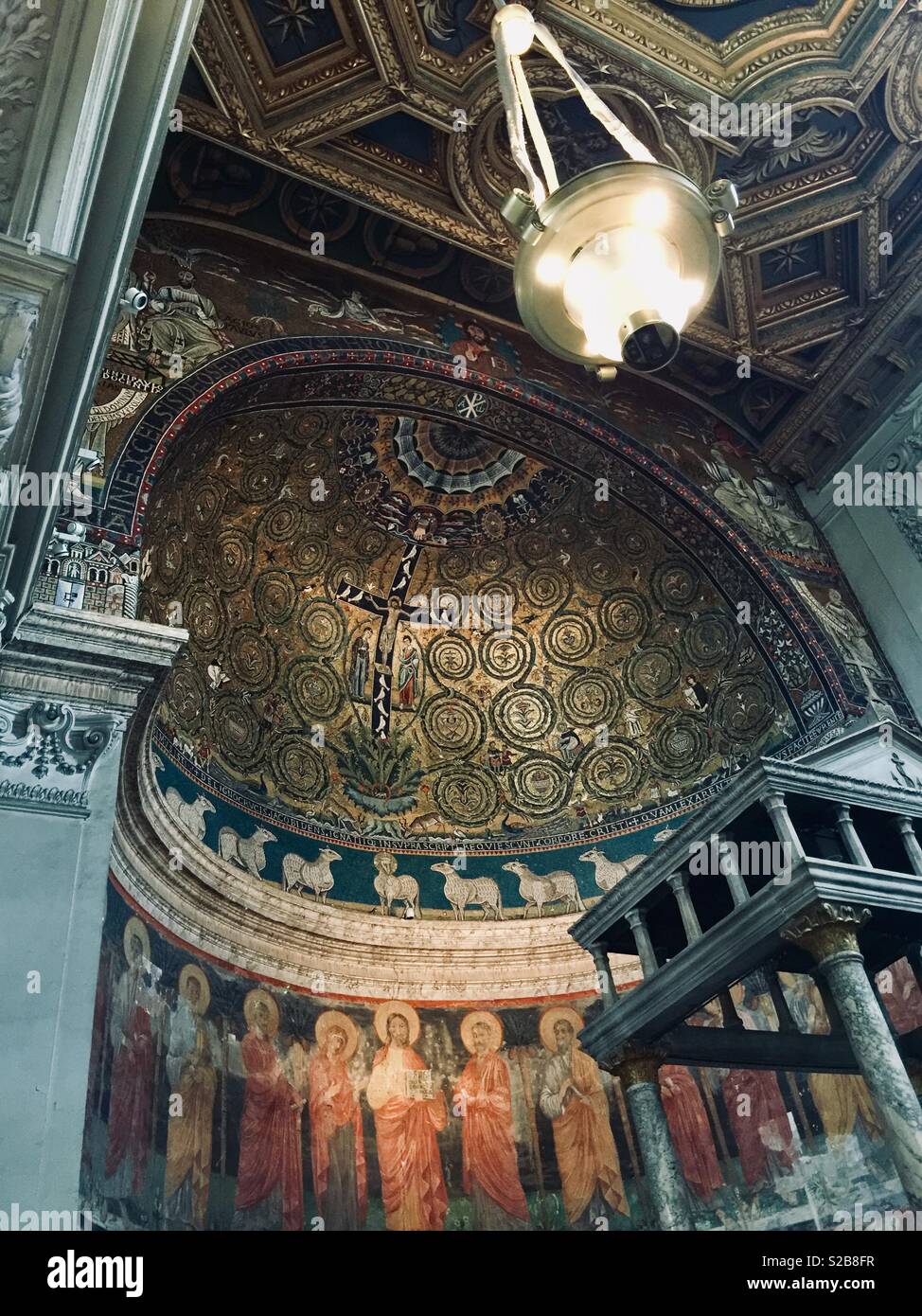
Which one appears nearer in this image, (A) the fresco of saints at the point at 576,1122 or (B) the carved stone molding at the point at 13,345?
(B) the carved stone molding at the point at 13,345

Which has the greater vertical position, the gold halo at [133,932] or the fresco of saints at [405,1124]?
the gold halo at [133,932]

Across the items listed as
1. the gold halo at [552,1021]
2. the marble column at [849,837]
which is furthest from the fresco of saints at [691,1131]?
the marble column at [849,837]

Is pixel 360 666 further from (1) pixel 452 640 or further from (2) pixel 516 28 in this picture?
(2) pixel 516 28

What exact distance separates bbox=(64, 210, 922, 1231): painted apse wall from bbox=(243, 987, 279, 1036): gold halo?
0.12 ft

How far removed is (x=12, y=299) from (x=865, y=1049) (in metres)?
4.63

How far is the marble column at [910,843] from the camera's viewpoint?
18.8 feet

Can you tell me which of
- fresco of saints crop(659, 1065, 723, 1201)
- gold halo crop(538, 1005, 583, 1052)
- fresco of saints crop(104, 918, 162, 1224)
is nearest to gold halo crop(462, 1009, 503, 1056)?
gold halo crop(538, 1005, 583, 1052)

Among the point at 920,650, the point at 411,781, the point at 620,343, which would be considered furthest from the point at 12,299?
the point at 920,650

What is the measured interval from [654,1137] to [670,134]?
8.06 meters

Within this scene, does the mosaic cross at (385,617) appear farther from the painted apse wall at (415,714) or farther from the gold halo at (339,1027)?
the gold halo at (339,1027)

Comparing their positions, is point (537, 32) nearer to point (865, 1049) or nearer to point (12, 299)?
point (12, 299)

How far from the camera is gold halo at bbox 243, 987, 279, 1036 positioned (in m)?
8.30

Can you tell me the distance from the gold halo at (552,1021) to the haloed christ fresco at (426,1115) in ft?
0.06

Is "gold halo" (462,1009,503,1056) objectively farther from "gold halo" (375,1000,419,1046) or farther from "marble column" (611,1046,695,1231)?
"marble column" (611,1046,695,1231)
